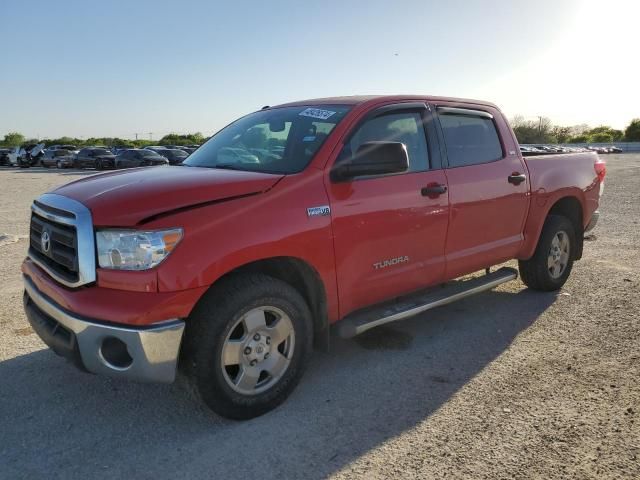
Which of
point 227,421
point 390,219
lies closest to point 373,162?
point 390,219

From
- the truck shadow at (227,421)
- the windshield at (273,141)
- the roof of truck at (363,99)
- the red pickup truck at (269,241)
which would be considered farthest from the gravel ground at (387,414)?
the roof of truck at (363,99)

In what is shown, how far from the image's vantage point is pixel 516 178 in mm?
4777

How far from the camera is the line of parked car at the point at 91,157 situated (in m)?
31.9

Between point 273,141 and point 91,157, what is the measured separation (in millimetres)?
36404

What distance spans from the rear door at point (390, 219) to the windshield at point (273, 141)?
234 millimetres

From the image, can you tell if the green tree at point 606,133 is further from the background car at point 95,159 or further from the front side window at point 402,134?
the front side window at point 402,134

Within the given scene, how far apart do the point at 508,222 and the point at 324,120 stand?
2.04m

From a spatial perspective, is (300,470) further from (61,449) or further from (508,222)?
(508,222)

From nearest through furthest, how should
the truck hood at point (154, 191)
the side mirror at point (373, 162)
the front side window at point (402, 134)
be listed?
the truck hood at point (154, 191) → the side mirror at point (373, 162) → the front side window at point (402, 134)

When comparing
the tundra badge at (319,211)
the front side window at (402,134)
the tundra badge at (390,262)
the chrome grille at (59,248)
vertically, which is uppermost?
the front side window at (402,134)

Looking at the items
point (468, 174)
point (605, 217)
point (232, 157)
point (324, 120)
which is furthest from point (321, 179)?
point (605, 217)

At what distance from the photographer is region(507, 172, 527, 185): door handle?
4.73 m

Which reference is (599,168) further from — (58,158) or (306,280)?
(58,158)

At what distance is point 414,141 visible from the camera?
4102mm
